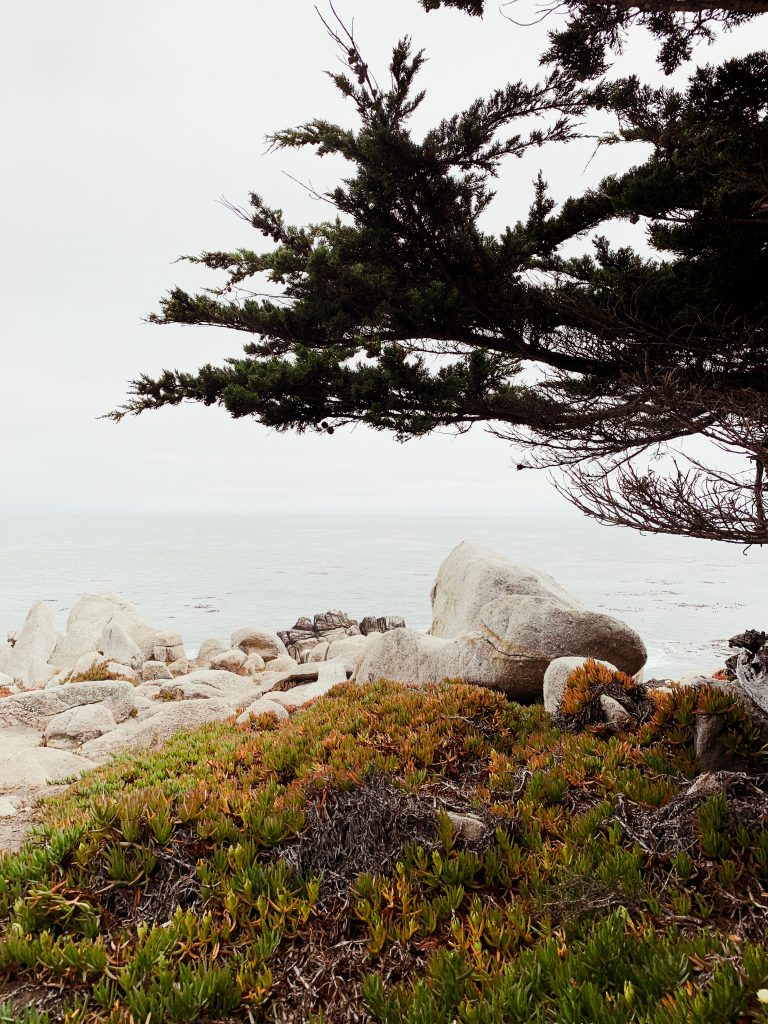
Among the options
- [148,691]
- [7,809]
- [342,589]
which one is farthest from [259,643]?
[342,589]

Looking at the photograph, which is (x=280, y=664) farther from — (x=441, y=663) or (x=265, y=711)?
(x=441, y=663)

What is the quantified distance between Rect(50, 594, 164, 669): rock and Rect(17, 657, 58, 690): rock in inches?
19.0

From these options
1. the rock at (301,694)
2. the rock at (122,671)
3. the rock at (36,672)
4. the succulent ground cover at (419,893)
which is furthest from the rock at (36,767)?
the rock at (36,672)

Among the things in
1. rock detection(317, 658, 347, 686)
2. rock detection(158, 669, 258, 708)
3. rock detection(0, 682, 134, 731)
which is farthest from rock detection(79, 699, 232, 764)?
rock detection(317, 658, 347, 686)

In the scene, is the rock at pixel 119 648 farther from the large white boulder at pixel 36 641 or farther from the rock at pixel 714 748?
the rock at pixel 714 748

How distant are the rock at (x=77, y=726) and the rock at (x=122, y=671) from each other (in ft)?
13.9

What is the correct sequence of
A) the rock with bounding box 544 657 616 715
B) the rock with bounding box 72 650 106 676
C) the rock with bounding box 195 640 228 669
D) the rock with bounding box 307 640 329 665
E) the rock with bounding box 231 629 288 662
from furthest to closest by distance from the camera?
the rock with bounding box 231 629 288 662 < the rock with bounding box 195 640 228 669 < the rock with bounding box 307 640 329 665 < the rock with bounding box 72 650 106 676 < the rock with bounding box 544 657 616 715

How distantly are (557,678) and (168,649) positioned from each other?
1624 centimetres

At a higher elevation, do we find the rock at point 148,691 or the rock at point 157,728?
the rock at point 157,728

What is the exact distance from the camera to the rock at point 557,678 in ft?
24.4

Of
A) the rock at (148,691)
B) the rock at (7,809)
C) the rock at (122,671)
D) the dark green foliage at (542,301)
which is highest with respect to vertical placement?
the dark green foliage at (542,301)

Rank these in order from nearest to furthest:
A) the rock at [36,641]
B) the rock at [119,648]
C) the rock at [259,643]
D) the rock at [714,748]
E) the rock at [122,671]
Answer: the rock at [714,748]
the rock at [122,671]
the rock at [119,648]
the rock at [259,643]
the rock at [36,641]

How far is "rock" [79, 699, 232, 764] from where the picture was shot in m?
9.55

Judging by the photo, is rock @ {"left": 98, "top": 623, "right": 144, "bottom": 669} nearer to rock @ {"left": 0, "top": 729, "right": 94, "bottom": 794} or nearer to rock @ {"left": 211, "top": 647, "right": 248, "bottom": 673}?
rock @ {"left": 211, "top": 647, "right": 248, "bottom": 673}
